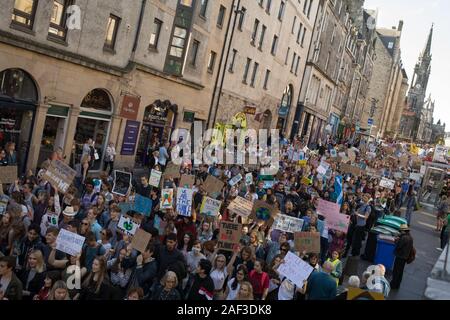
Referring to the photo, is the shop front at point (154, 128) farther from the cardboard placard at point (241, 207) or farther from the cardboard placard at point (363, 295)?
the cardboard placard at point (363, 295)

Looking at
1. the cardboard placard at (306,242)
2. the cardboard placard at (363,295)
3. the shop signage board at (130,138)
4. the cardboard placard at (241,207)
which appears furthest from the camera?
the shop signage board at (130,138)

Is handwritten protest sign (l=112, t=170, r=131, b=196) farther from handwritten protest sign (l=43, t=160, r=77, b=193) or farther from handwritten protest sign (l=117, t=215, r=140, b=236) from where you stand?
handwritten protest sign (l=117, t=215, r=140, b=236)

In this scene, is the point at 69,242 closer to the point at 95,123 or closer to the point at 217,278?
the point at 217,278

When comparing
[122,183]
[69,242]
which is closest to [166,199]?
[122,183]

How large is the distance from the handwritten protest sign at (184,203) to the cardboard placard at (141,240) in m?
2.72

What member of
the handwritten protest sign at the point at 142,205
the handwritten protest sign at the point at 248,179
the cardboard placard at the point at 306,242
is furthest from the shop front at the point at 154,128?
the cardboard placard at the point at 306,242

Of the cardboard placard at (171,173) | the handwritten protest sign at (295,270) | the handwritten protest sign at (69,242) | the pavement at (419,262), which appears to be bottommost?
the pavement at (419,262)

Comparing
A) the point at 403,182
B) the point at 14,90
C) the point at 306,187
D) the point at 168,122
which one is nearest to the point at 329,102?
the point at 403,182

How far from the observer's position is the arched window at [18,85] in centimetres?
1628

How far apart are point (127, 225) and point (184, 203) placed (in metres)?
1.90

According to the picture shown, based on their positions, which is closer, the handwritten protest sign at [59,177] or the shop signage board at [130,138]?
the handwritten protest sign at [59,177]

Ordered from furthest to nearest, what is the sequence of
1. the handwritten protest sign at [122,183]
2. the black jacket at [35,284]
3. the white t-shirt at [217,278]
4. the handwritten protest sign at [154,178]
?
the handwritten protest sign at [154,178], the handwritten protest sign at [122,183], the white t-shirt at [217,278], the black jacket at [35,284]

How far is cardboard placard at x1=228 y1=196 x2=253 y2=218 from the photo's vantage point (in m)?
11.5
